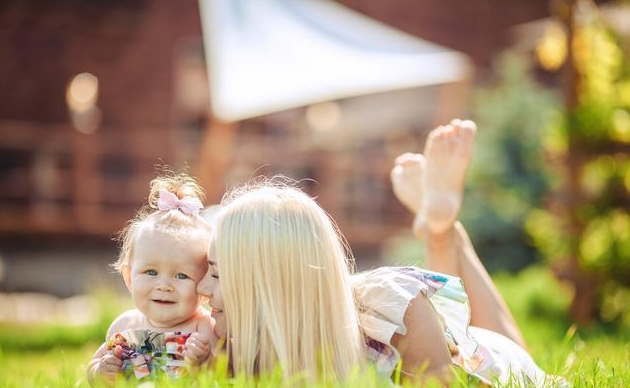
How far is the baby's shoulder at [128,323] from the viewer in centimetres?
221


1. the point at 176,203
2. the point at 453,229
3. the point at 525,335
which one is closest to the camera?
the point at 176,203

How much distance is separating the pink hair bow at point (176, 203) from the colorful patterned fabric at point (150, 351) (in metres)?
0.31

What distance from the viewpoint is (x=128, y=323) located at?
7.32 ft

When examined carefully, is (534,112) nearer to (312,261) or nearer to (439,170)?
(439,170)

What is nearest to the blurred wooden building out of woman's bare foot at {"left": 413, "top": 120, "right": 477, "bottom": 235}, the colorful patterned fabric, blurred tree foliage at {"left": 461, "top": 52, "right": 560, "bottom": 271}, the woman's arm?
blurred tree foliage at {"left": 461, "top": 52, "right": 560, "bottom": 271}

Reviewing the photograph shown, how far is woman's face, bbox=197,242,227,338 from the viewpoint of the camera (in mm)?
2033

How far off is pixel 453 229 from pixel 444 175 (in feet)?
0.61

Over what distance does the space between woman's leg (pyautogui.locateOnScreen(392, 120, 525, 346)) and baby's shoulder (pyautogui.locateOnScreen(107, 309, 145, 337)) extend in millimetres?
1049

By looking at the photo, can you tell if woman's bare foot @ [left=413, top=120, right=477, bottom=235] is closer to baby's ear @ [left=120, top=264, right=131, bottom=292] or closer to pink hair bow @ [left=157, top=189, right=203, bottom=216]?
pink hair bow @ [left=157, top=189, right=203, bottom=216]

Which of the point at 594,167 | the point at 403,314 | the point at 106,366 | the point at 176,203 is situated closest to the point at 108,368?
the point at 106,366

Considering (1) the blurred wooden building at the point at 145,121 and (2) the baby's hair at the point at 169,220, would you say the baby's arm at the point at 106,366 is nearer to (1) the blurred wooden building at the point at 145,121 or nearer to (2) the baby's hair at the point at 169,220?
(2) the baby's hair at the point at 169,220

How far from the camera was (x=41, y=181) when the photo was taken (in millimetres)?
9500

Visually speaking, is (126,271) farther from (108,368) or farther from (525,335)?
(525,335)

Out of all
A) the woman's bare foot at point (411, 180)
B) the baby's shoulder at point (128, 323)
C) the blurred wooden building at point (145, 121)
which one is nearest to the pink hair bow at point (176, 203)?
the baby's shoulder at point (128, 323)
